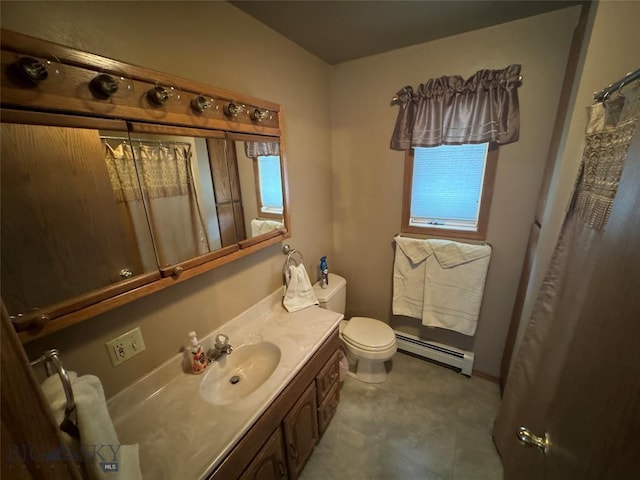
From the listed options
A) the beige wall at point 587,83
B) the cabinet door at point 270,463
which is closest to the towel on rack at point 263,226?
the cabinet door at point 270,463

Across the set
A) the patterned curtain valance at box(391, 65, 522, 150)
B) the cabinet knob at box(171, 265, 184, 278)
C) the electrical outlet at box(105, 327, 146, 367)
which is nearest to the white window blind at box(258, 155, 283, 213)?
the cabinet knob at box(171, 265, 184, 278)

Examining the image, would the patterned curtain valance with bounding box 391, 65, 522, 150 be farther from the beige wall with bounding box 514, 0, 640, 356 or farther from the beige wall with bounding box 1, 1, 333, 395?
the beige wall with bounding box 1, 1, 333, 395

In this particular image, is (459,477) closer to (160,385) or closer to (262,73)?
(160,385)

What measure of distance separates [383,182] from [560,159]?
3.36 ft

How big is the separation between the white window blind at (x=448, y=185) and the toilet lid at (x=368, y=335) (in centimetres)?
89

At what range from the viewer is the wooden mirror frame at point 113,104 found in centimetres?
64

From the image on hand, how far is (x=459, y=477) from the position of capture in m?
1.36

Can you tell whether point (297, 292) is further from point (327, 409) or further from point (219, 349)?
point (327, 409)

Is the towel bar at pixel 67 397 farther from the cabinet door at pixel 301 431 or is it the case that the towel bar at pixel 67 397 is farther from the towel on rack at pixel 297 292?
the towel on rack at pixel 297 292

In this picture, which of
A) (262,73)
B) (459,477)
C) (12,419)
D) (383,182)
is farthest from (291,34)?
(459,477)

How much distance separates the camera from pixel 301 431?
1.27 m

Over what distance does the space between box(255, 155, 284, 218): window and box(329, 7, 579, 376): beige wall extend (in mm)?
765

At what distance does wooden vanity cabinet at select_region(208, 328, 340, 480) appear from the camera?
0.90m

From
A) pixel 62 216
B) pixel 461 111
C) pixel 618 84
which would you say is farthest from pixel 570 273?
pixel 62 216
